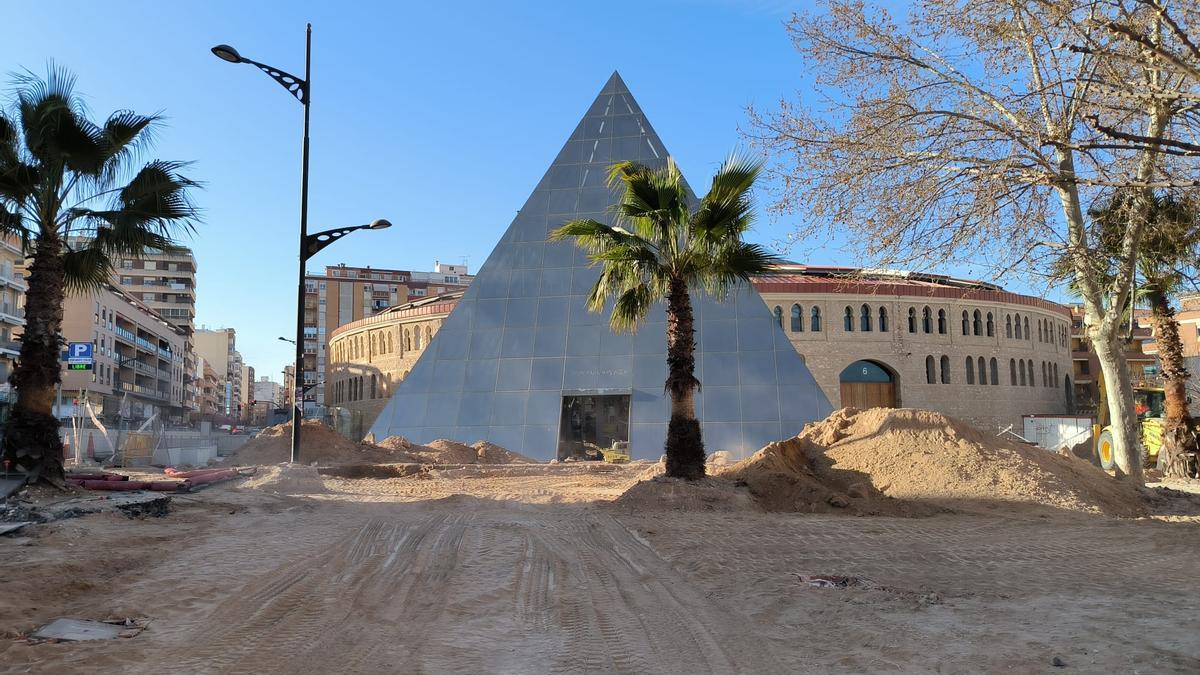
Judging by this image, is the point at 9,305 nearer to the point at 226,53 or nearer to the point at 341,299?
the point at 341,299

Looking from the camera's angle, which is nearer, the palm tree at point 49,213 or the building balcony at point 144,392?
the palm tree at point 49,213

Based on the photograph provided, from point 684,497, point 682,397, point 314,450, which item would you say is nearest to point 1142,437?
point 682,397

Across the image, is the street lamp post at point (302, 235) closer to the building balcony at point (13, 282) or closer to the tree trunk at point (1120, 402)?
the tree trunk at point (1120, 402)

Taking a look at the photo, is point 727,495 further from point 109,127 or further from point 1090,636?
point 109,127

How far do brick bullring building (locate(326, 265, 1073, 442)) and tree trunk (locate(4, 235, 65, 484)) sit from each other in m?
32.4

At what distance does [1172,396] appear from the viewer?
731 inches

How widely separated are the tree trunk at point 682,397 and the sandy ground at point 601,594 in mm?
2484

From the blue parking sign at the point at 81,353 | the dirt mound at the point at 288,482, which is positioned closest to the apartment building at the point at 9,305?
the blue parking sign at the point at 81,353

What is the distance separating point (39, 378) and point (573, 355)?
12.1 meters

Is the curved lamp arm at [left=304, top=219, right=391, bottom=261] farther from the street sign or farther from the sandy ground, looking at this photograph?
the street sign

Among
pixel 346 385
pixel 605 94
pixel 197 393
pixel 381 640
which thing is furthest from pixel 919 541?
pixel 197 393

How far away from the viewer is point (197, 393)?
4087 inches

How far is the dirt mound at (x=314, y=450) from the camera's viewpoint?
20297 mm

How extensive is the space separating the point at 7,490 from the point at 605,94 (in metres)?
18.8
